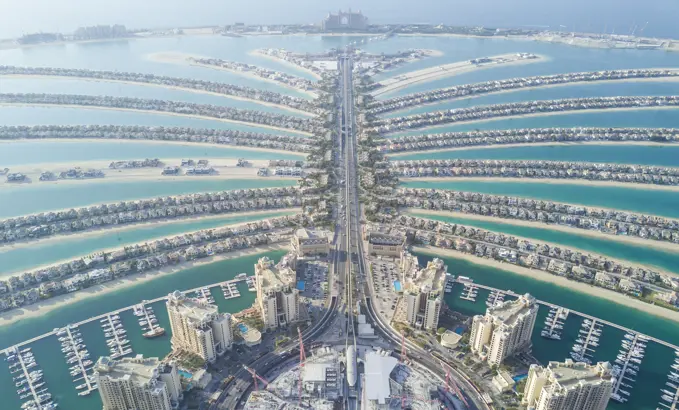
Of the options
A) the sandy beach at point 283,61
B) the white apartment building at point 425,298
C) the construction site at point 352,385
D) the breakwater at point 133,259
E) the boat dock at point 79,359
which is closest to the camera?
the construction site at point 352,385

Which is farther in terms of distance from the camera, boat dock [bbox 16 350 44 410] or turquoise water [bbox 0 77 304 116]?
turquoise water [bbox 0 77 304 116]

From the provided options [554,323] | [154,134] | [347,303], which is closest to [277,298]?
[347,303]

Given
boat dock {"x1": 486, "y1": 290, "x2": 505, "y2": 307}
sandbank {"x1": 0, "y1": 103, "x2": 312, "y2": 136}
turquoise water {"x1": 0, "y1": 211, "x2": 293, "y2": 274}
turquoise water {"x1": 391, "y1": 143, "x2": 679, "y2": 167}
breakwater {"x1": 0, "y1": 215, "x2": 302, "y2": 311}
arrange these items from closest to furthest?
boat dock {"x1": 486, "y1": 290, "x2": 505, "y2": 307} → breakwater {"x1": 0, "y1": 215, "x2": 302, "y2": 311} → turquoise water {"x1": 0, "y1": 211, "x2": 293, "y2": 274} → turquoise water {"x1": 391, "y1": 143, "x2": 679, "y2": 167} → sandbank {"x1": 0, "y1": 103, "x2": 312, "y2": 136}

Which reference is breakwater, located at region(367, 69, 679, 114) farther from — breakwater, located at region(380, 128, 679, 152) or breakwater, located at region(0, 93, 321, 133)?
breakwater, located at region(0, 93, 321, 133)

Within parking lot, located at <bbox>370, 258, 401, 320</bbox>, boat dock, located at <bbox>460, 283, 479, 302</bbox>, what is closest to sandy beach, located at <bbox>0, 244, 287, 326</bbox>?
parking lot, located at <bbox>370, 258, 401, 320</bbox>

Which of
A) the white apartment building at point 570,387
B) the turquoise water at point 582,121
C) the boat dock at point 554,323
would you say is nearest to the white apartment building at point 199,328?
the white apartment building at point 570,387

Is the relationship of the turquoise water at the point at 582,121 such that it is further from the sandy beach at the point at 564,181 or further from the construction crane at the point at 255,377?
the construction crane at the point at 255,377
